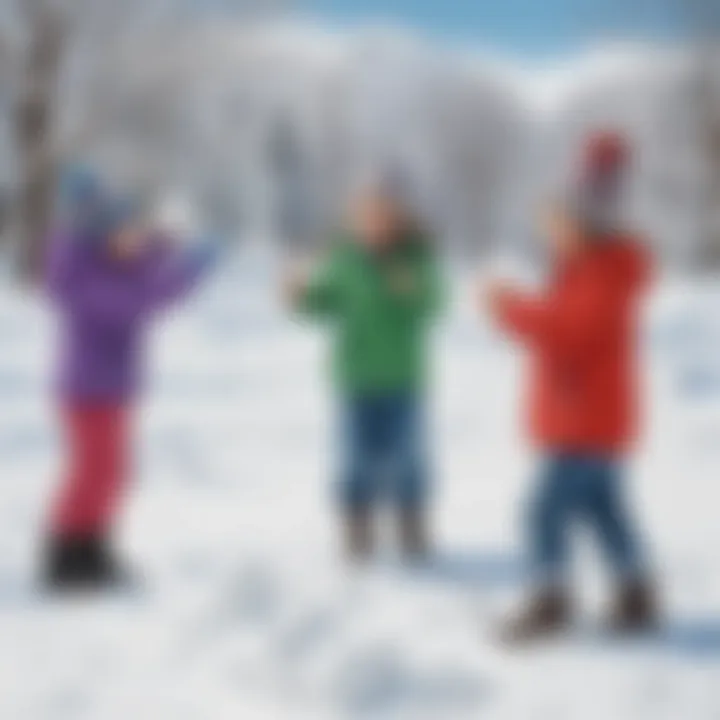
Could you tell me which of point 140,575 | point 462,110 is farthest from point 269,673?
point 462,110

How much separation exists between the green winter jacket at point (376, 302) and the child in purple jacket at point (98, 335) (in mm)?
412

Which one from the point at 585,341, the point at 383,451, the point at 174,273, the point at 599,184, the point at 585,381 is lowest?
the point at 383,451

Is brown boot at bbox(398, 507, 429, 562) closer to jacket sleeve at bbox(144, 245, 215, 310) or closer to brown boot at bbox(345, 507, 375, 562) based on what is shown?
brown boot at bbox(345, 507, 375, 562)

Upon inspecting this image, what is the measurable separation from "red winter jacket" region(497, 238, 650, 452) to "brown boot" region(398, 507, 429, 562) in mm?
978

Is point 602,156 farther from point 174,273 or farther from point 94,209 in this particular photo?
point 94,209

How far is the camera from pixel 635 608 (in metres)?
4.12

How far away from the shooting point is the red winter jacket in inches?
158

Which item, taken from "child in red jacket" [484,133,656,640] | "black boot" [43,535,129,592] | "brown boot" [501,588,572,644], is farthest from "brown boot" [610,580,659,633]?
"black boot" [43,535,129,592]

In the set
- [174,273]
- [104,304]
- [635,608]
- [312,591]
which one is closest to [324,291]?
[174,273]

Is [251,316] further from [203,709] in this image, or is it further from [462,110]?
[462,110]

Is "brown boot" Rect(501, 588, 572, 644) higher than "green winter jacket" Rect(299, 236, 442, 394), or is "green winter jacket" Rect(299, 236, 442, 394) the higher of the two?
"green winter jacket" Rect(299, 236, 442, 394)

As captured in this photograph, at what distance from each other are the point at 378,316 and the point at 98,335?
2.87 feet

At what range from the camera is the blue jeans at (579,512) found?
4.08 m

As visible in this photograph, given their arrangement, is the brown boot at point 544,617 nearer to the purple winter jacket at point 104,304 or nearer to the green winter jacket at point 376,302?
the green winter jacket at point 376,302
